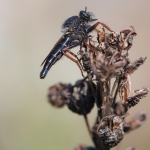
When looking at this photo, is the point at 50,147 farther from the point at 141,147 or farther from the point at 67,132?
the point at 141,147

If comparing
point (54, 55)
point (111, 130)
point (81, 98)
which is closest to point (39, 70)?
point (54, 55)

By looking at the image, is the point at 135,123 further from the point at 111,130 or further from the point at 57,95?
the point at 57,95

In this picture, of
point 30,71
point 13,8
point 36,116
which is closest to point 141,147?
point 36,116

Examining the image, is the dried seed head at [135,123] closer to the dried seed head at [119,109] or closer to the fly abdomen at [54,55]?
the dried seed head at [119,109]

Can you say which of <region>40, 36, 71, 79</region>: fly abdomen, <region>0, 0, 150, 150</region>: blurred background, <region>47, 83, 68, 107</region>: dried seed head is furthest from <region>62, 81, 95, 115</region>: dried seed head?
<region>0, 0, 150, 150</region>: blurred background

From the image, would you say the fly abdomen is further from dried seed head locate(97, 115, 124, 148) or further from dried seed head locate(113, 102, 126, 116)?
dried seed head locate(97, 115, 124, 148)
